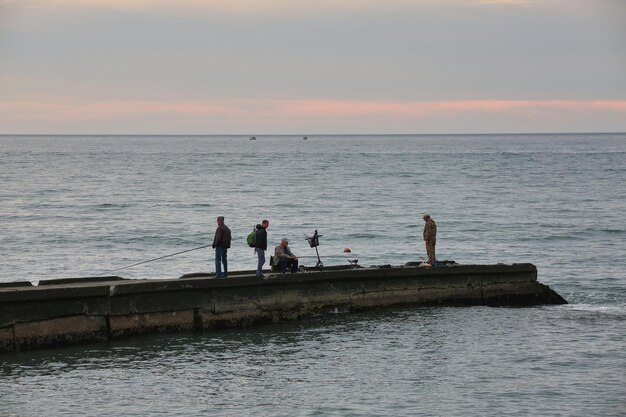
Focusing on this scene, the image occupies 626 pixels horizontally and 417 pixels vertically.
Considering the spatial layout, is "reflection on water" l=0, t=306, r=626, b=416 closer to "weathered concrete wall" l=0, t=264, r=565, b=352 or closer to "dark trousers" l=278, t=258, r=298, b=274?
"weathered concrete wall" l=0, t=264, r=565, b=352

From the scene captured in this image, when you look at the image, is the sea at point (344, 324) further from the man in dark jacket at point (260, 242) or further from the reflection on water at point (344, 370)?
the man in dark jacket at point (260, 242)

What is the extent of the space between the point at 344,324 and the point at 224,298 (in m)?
2.96

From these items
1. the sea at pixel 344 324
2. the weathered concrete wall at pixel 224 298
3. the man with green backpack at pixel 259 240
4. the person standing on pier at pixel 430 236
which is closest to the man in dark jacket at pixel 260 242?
the man with green backpack at pixel 259 240

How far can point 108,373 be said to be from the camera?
19.3 meters

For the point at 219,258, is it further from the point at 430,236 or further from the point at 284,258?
the point at 430,236

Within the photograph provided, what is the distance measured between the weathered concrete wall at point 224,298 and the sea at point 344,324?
0.33 metres

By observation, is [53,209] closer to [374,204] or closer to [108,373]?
[374,204]

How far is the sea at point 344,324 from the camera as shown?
17.8 meters

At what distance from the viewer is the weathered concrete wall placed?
20.9 m

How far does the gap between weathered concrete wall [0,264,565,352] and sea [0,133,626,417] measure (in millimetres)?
327

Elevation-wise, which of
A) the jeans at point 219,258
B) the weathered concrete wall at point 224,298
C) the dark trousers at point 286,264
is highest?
the jeans at point 219,258

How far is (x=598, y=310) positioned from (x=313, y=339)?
874cm

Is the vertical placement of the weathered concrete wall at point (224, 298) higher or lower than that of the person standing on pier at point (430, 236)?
lower

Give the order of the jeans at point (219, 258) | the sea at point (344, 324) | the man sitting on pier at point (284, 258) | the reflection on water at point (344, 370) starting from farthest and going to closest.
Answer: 1. the man sitting on pier at point (284, 258)
2. the jeans at point (219, 258)
3. the sea at point (344, 324)
4. the reflection on water at point (344, 370)
